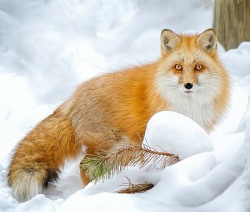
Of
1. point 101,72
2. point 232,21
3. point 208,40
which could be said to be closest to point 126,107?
point 208,40

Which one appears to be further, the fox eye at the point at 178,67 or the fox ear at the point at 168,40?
the fox ear at the point at 168,40

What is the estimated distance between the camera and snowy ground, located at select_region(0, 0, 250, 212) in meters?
2.10

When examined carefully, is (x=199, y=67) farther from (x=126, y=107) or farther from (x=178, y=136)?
(x=178, y=136)

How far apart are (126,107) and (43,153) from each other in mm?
637

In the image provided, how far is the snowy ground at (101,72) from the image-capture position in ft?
6.89

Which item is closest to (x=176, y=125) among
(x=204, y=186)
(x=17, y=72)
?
(x=204, y=186)

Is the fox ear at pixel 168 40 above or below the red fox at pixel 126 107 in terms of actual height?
above

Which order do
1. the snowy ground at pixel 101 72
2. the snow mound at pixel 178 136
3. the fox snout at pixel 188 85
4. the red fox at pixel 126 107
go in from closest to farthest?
the snowy ground at pixel 101 72 → the snow mound at pixel 178 136 → the fox snout at pixel 188 85 → the red fox at pixel 126 107

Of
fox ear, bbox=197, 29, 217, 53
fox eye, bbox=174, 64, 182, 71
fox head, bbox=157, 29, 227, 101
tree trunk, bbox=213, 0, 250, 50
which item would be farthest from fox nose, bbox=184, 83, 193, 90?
tree trunk, bbox=213, 0, 250, 50

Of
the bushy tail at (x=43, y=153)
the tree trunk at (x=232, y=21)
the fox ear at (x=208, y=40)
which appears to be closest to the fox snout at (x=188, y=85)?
the fox ear at (x=208, y=40)

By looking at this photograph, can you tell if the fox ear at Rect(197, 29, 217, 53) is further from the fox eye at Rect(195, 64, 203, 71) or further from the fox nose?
the fox nose

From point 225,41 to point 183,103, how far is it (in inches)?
104

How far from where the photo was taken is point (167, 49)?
12.1ft

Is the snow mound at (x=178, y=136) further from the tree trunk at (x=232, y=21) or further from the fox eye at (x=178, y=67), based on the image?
the tree trunk at (x=232, y=21)
